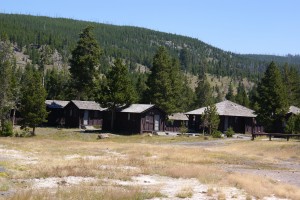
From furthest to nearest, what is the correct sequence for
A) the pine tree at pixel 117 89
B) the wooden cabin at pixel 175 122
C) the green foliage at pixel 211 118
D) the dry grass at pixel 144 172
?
1. the wooden cabin at pixel 175 122
2. the pine tree at pixel 117 89
3. the green foliage at pixel 211 118
4. the dry grass at pixel 144 172

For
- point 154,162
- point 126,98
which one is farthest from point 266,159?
point 126,98

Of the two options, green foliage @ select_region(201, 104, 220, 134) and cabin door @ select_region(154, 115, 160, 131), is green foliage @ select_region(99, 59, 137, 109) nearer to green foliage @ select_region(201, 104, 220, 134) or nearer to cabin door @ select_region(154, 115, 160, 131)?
cabin door @ select_region(154, 115, 160, 131)

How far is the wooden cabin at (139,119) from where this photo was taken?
6662 cm

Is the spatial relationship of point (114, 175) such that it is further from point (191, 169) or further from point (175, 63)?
point (175, 63)

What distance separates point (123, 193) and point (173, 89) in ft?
208

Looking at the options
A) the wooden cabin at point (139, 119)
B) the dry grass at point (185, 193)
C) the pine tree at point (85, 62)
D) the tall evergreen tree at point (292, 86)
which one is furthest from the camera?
the tall evergreen tree at point (292, 86)

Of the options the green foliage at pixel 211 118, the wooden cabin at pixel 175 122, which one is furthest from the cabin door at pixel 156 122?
the wooden cabin at pixel 175 122

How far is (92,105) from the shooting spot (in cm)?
7638

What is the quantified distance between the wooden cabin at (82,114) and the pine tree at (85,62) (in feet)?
16.8

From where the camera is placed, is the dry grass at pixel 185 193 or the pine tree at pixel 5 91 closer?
the dry grass at pixel 185 193

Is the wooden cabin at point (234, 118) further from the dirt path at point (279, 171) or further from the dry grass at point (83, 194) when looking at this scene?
the dry grass at point (83, 194)

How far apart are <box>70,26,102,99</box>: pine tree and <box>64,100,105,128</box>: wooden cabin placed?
513 centimetres

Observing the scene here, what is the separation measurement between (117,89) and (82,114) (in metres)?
10.7

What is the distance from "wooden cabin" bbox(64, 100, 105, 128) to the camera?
244ft
